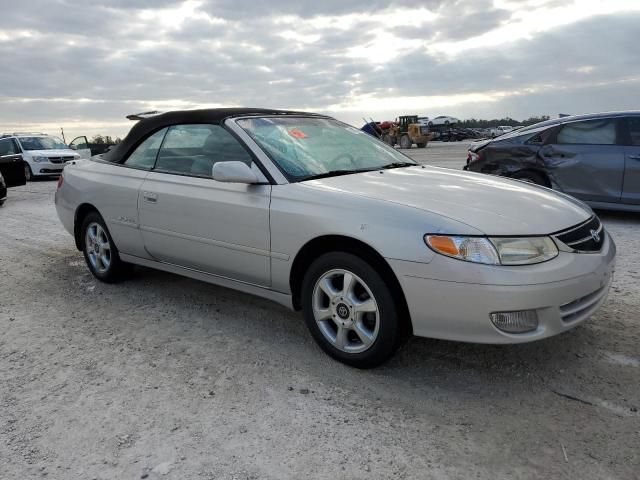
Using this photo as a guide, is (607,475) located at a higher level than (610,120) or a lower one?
lower

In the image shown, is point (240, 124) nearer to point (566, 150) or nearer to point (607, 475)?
point (607, 475)

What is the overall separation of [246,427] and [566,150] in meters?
6.16

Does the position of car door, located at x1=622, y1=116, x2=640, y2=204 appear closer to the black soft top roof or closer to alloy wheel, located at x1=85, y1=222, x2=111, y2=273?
the black soft top roof

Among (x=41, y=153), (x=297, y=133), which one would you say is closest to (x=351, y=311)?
(x=297, y=133)

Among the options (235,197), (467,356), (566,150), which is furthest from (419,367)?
(566,150)

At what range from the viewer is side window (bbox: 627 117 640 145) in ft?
22.3

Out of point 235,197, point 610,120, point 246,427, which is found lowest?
point 246,427

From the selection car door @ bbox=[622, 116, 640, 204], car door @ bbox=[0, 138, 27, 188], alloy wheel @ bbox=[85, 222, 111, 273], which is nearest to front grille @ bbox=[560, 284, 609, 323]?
alloy wheel @ bbox=[85, 222, 111, 273]

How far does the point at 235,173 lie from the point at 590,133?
555 cm

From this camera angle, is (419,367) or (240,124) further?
(240,124)

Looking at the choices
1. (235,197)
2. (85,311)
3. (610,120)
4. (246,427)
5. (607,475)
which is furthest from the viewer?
(610,120)

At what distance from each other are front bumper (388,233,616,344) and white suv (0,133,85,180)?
1636 centimetres

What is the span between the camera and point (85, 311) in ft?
14.4

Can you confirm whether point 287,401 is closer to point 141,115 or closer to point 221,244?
point 221,244
